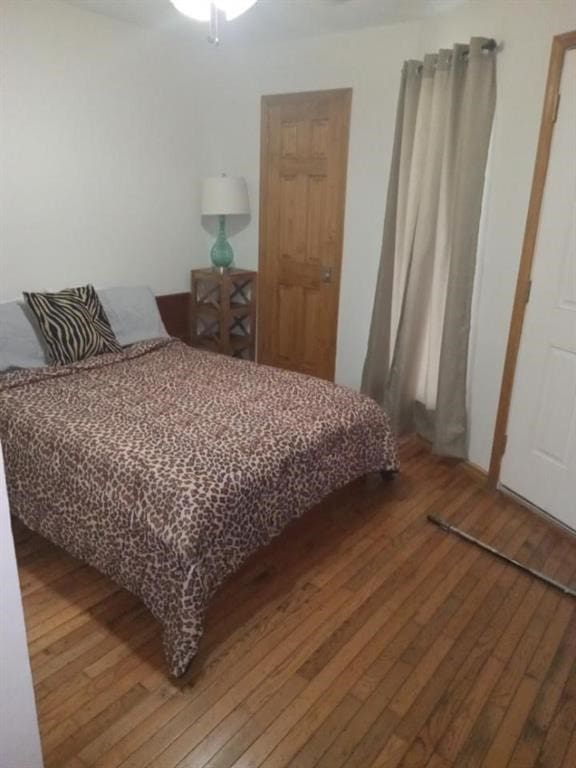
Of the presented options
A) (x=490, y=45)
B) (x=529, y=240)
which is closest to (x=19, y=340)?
(x=529, y=240)

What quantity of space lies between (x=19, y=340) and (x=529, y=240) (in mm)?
2598

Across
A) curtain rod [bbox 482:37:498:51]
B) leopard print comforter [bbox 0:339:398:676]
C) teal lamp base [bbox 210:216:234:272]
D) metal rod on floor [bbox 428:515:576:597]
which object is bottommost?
metal rod on floor [bbox 428:515:576:597]

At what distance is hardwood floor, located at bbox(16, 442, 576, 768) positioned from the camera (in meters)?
1.49

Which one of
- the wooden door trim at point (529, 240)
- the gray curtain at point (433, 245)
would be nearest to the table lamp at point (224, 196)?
the gray curtain at point (433, 245)

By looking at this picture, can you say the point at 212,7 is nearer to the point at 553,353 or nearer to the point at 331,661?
the point at 553,353

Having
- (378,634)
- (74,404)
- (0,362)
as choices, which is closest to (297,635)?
(378,634)

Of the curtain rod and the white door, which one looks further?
the curtain rod

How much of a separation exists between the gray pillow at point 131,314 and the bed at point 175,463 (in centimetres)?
55

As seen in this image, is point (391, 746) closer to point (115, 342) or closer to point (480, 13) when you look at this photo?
point (115, 342)

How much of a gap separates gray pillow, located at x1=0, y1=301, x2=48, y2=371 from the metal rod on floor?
2177 mm

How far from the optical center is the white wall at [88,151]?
295cm

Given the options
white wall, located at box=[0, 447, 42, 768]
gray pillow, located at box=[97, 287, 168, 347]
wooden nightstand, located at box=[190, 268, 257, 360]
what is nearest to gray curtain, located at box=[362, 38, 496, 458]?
wooden nightstand, located at box=[190, 268, 257, 360]

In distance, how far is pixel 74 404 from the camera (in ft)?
7.63

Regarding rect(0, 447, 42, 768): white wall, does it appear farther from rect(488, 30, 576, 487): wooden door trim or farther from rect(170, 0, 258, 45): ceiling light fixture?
rect(488, 30, 576, 487): wooden door trim
